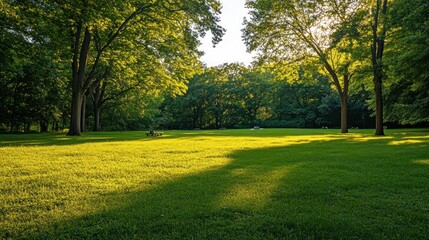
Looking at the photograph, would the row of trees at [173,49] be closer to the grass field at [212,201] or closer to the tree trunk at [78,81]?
the tree trunk at [78,81]

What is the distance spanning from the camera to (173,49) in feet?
78.9

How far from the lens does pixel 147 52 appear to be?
24594mm

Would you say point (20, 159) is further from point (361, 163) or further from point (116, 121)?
point (116, 121)

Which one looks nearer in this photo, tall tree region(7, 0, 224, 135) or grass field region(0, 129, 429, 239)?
grass field region(0, 129, 429, 239)

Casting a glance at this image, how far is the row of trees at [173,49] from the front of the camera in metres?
17.4

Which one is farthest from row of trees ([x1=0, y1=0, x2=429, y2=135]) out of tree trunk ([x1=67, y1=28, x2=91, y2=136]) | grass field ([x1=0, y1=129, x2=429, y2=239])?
grass field ([x1=0, y1=129, x2=429, y2=239])

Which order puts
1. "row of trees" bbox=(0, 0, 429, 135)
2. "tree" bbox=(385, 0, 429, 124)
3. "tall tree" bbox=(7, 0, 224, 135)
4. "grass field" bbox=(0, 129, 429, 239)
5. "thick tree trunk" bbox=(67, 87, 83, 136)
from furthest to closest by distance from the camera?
"thick tree trunk" bbox=(67, 87, 83, 136) → "row of trees" bbox=(0, 0, 429, 135) → "tall tree" bbox=(7, 0, 224, 135) → "tree" bbox=(385, 0, 429, 124) → "grass field" bbox=(0, 129, 429, 239)

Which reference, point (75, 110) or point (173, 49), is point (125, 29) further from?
point (75, 110)

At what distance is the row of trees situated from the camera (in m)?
17.4

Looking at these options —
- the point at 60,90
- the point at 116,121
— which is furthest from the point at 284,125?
the point at 60,90

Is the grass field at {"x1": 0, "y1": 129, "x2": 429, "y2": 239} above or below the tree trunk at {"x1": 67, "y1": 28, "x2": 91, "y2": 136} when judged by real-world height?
below

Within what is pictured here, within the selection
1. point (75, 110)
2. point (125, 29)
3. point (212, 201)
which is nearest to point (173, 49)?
point (125, 29)

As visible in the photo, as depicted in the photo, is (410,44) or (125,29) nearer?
(410,44)

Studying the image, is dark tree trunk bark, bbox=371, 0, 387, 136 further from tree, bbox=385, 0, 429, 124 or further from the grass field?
the grass field
